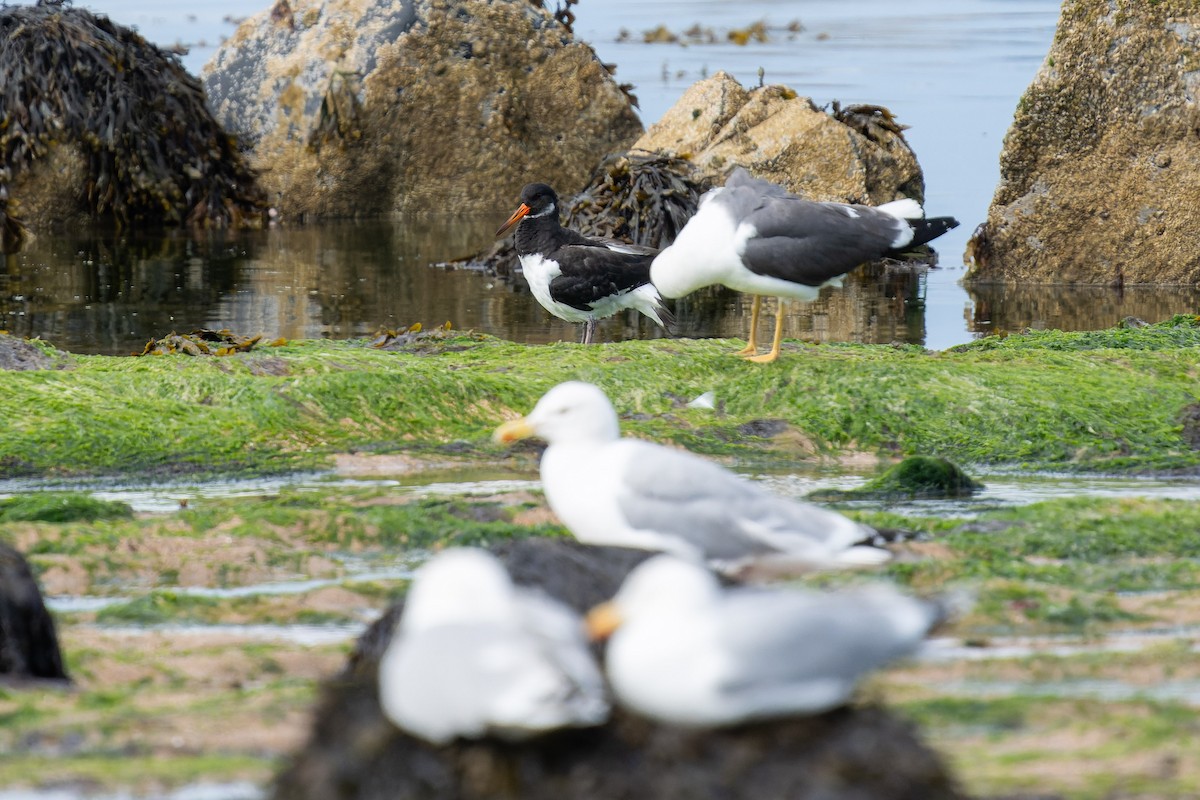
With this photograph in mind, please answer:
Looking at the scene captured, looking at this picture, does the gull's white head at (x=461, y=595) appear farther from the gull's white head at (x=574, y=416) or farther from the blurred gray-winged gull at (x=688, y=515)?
the gull's white head at (x=574, y=416)

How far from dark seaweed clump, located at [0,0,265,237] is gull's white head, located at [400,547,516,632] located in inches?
473

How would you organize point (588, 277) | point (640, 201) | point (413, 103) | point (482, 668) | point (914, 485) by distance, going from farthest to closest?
point (413, 103)
point (640, 201)
point (588, 277)
point (914, 485)
point (482, 668)

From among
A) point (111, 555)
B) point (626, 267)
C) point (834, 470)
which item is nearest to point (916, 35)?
point (626, 267)

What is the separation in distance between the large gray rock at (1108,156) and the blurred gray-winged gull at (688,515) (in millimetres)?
8127

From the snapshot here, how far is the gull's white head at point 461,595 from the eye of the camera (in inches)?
112

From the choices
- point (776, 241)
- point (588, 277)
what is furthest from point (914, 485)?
Answer: point (588, 277)

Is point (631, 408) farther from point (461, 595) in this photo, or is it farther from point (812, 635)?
point (812, 635)

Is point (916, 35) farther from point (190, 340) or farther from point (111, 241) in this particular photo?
point (190, 340)

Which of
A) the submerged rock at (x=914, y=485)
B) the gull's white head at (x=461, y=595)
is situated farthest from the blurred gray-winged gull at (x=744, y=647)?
the submerged rock at (x=914, y=485)

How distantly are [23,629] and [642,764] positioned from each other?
6.17ft

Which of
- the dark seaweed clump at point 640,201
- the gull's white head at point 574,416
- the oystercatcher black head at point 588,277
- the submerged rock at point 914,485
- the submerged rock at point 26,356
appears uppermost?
the dark seaweed clump at point 640,201

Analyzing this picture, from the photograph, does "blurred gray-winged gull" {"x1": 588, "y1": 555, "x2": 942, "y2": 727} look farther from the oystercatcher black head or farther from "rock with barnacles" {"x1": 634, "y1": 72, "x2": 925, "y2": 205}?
"rock with barnacles" {"x1": 634, "y1": 72, "x2": 925, "y2": 205}

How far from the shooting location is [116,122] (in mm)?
14391

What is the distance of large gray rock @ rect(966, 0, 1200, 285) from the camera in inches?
452
